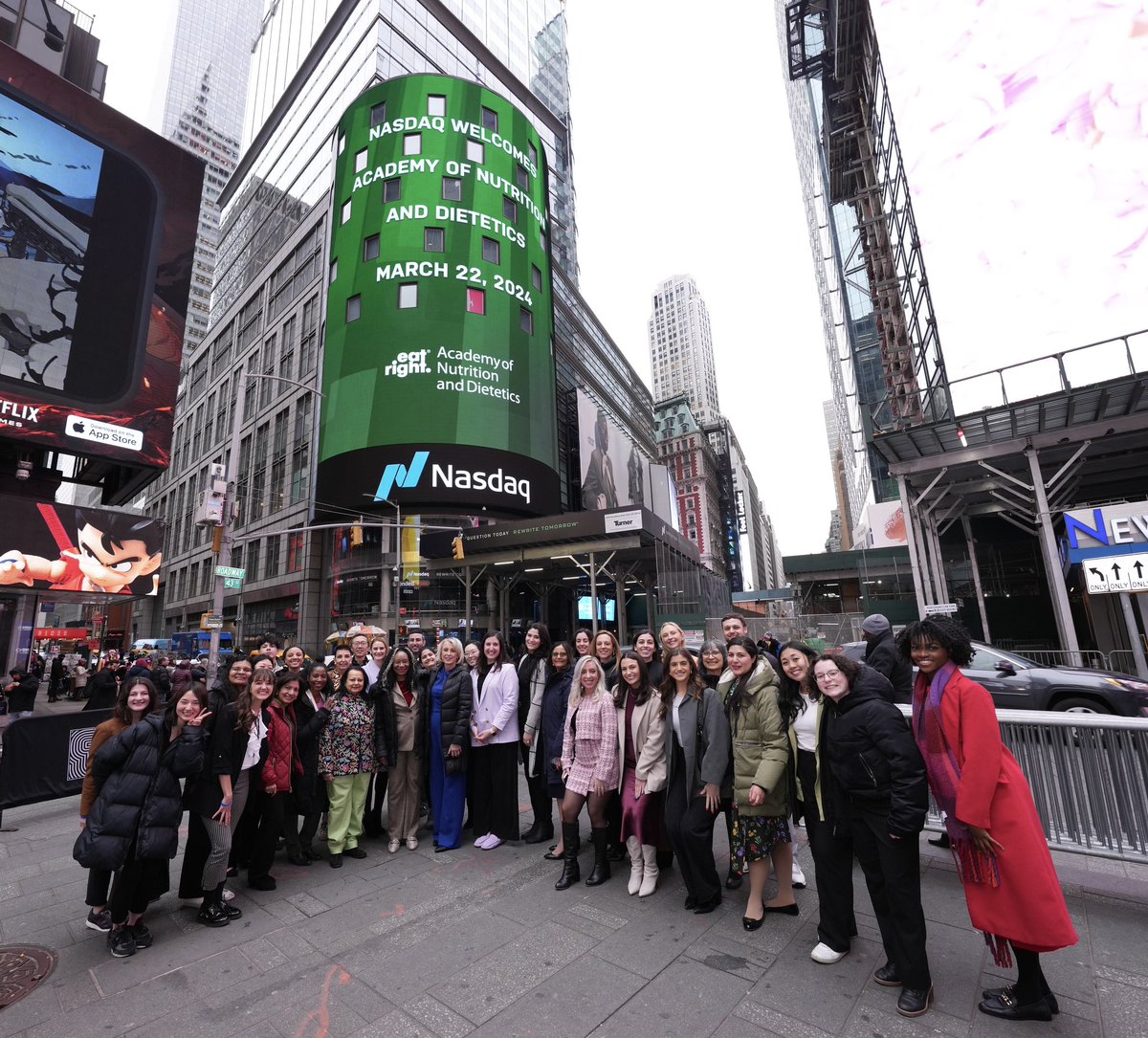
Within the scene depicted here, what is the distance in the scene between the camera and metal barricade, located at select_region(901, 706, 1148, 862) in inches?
177

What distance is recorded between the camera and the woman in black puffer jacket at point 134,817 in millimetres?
4043

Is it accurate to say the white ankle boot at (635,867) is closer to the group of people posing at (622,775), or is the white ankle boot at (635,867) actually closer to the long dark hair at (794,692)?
the group of people posing at (622,775)

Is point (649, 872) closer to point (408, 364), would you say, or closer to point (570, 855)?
point (570, 855)

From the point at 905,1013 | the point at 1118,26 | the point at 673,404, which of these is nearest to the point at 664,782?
the point at 905,1013

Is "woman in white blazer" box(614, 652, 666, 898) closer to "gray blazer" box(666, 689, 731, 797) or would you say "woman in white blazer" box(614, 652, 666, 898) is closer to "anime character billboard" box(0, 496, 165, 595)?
"gray blazer" box(666, 689, 731, 797)

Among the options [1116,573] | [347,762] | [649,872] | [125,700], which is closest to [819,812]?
[649,872]

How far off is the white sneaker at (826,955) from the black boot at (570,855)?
2034mm

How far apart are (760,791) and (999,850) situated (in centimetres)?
138

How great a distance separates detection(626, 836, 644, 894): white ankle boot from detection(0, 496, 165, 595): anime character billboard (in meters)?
21.1

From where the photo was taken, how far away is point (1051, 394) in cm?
1494

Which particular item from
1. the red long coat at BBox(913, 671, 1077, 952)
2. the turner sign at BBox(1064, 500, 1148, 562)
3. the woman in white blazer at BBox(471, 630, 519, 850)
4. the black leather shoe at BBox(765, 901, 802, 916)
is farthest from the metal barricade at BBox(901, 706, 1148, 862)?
the turner sign at BBox(1064, 500, 1148, 562)

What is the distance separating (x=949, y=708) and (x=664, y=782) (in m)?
2.36

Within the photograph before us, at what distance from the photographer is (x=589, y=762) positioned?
522cm

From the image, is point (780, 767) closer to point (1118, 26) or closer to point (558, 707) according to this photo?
point (558, 707)
